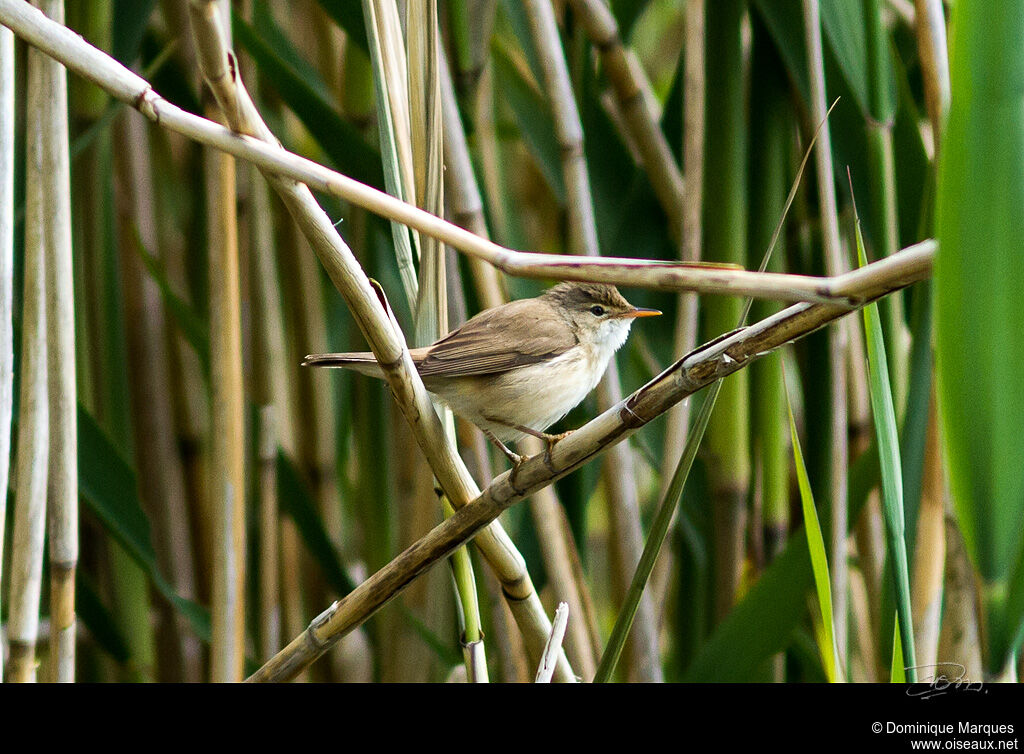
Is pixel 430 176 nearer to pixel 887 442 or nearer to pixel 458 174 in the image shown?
pixel 458 174

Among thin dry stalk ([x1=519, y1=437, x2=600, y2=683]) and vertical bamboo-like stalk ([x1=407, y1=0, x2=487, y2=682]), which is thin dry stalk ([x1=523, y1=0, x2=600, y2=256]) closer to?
thin dry stalk ([x1=519, y1=437, x2=600, y2=683])

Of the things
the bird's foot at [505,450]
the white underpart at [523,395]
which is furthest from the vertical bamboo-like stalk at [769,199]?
the bird's foot at [505,450]

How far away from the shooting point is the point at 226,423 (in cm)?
130

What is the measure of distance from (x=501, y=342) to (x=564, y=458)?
1.96 ft

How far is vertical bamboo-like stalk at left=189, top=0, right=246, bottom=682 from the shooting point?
126cm

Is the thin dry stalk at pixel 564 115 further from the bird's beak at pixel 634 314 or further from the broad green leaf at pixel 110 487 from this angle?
the broad green leaf at pixel 110 487

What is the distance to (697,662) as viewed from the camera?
1.39 m

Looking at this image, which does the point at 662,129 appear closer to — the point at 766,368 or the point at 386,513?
the point at 766,368

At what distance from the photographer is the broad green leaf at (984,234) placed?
2.19 ft

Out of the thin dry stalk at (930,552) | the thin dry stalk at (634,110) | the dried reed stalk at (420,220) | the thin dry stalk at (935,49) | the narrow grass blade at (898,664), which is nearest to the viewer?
the dried reed stalk at (420,220)

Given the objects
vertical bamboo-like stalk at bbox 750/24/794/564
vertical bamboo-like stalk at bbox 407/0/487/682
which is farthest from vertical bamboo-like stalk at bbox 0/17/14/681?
vertical bamboo-like stalk at bbox 750/24/794/564

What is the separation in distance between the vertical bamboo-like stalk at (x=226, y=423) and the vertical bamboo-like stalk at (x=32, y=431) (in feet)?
0.74

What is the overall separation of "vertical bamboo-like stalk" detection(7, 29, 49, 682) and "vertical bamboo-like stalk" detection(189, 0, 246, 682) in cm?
23
